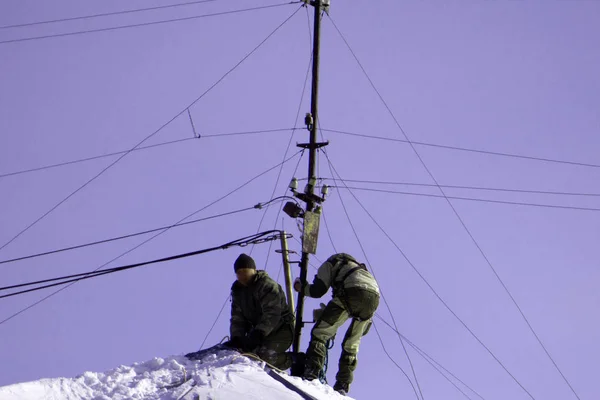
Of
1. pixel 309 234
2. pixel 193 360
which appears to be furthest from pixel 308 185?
pixel 193 360

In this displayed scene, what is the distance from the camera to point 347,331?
1708 centimetres

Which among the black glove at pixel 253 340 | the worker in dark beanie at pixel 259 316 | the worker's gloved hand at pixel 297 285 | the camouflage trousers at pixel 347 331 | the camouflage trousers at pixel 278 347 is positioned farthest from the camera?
→ the worker's gloved hand at pixel 297 285

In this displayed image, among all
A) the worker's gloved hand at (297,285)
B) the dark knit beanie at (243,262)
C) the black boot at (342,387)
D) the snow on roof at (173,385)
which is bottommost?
the snow on roof at (173,385)

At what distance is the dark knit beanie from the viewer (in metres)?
17.1

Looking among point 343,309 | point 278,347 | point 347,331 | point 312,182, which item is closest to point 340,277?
point 343,309

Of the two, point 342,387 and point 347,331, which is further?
point 347,331

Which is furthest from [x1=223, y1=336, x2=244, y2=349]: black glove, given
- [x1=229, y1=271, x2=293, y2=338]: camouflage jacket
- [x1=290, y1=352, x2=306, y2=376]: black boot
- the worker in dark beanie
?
[x1=290, y1=352, x2=306, y2=376]: black boot

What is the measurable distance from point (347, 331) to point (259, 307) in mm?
1255

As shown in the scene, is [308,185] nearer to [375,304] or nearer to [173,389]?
[375,304]

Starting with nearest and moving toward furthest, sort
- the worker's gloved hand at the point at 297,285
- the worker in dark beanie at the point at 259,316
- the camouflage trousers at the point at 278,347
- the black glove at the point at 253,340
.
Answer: the black glove at the point at 253,340 → the worker in dark beanie at the point at 259,316 → the camouflage trousers at the point at 278,347 → the worker's gloved hand at the point at 297,285

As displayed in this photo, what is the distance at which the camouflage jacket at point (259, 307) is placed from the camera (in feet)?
56.0

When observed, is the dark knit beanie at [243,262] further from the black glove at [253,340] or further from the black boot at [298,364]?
the black boot at [298,364]

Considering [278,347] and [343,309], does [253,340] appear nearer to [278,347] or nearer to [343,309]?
[278,347]

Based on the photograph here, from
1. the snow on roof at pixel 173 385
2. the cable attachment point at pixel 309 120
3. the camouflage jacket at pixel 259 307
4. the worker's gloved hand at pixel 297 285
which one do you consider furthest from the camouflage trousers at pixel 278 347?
the cable attachment point at pixel 309 120
